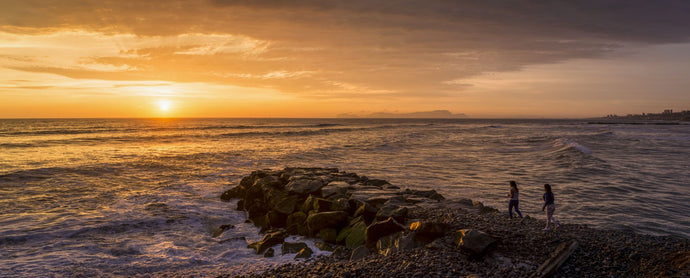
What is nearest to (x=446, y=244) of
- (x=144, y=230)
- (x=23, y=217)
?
(x=144, y=230)

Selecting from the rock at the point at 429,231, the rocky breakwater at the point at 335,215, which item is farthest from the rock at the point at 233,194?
the rock at the point at 429,231

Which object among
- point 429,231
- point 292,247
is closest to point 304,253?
point 292,247

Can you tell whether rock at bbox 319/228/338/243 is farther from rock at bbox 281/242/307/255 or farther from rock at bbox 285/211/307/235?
rock at bbox 285/211/307/235

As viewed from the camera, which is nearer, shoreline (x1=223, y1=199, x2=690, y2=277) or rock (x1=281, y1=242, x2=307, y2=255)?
shoreline (x1=223, y1=199, x2=690, y2=277)

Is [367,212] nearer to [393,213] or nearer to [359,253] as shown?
[393,213]

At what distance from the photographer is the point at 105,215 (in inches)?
553

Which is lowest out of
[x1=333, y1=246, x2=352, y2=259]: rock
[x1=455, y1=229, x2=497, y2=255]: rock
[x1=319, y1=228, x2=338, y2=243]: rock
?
[x1=333, y1=246, x2=352, y2=259]: rock

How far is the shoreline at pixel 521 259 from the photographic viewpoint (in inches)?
280

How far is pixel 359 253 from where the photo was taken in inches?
366

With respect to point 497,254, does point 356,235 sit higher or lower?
lower

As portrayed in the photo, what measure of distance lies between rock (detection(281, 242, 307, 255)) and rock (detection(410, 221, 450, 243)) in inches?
145

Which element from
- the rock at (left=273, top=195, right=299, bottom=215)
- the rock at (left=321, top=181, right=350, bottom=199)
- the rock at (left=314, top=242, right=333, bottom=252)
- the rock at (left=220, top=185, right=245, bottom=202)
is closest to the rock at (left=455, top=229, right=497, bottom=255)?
the rock at (left=314, top=242, right=333, bottom=252)

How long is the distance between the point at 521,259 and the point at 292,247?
21.4 ft

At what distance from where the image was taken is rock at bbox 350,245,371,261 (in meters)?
9.14
